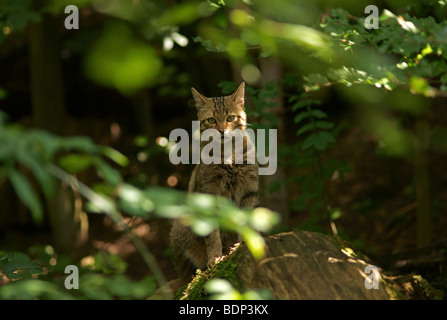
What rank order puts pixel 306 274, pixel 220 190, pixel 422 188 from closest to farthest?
pixel 306 274 < pixel 220 190 < pixel 422 188

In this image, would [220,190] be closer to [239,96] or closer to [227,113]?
[227,113]

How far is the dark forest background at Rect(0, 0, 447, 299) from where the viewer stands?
1.35m

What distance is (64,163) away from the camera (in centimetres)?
149

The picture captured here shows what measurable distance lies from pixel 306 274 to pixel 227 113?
2250 mm

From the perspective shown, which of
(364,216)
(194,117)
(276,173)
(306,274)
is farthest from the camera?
(194,117)

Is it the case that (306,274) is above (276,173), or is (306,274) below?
below

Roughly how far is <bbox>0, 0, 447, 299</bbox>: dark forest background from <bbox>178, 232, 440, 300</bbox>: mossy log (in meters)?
0.26

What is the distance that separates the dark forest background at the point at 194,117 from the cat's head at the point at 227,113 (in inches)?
5.0

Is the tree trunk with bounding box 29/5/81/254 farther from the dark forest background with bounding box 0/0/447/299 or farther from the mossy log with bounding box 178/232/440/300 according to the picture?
the mossy log with bounding box 178/232/440/300

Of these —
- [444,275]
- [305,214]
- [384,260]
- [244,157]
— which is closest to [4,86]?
[305,214]

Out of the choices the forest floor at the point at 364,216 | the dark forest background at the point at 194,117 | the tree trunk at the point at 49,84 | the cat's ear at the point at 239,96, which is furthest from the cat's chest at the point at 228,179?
the tree trunk at the point at 49,84

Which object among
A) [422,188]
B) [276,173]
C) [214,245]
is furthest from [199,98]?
[422,188]

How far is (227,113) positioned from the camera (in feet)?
15.9

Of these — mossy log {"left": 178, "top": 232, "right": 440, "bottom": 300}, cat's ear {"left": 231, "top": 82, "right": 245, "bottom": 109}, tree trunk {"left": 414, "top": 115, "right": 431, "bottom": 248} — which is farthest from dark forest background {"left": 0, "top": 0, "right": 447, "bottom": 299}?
mossy log {"left": 178, "top": 232, "right": 440, "bottom": 300}
